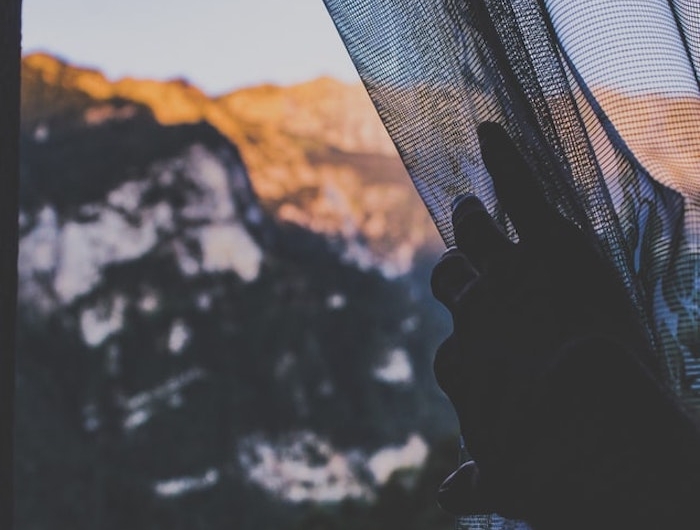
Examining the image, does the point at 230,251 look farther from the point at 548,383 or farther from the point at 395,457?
the point at 548,383

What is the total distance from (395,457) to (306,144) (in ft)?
18.6

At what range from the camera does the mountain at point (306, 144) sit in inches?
446

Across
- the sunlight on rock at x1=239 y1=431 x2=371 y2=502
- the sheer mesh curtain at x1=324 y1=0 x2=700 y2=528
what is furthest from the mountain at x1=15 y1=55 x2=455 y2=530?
the sheer mesh curtain at x1=324 y1=0 x2=700 y2=528

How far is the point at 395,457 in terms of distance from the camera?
10.1 m

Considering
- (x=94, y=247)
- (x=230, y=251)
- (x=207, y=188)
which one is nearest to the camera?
(x=94, y=247)

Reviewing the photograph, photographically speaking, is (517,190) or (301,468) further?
(301,468)

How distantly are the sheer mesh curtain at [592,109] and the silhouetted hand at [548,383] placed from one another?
10 cm

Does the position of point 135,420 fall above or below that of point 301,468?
above

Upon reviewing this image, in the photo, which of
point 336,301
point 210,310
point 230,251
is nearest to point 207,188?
point 230,251

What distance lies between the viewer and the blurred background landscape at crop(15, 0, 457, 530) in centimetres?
997

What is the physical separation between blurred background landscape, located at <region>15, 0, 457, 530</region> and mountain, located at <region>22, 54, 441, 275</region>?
38mm

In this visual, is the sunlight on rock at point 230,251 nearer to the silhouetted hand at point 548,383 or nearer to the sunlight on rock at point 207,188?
the sunlight on rock at point 207,188

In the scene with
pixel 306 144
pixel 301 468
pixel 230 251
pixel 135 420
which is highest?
pixel 306 144

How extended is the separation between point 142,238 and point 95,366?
2562mm
